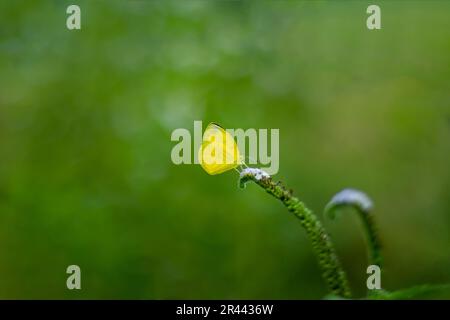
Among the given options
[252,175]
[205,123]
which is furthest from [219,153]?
[205,123]

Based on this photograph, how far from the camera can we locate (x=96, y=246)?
1420mm

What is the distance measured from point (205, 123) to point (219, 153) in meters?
0.66

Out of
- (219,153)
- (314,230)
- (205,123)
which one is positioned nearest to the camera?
(314,230)

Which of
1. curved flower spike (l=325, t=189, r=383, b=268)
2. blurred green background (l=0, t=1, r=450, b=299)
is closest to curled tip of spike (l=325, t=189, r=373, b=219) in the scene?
curved flower spike (l=325, t=189, r=383, b=268)

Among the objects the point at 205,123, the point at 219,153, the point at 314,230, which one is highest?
the point at 205,123

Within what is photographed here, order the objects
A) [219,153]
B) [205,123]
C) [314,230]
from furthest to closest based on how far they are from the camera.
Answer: [205,123] < [219,153] < [314,230]

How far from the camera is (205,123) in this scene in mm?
1416

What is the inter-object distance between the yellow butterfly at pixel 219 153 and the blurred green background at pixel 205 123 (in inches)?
23.6

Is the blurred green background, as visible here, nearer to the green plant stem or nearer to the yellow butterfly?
the yellow butterfly

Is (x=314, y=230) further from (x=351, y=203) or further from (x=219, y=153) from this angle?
(x=219, y=153)

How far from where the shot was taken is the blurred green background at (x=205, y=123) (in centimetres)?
138

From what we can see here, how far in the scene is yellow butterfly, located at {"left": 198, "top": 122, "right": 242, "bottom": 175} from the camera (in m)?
0.75
